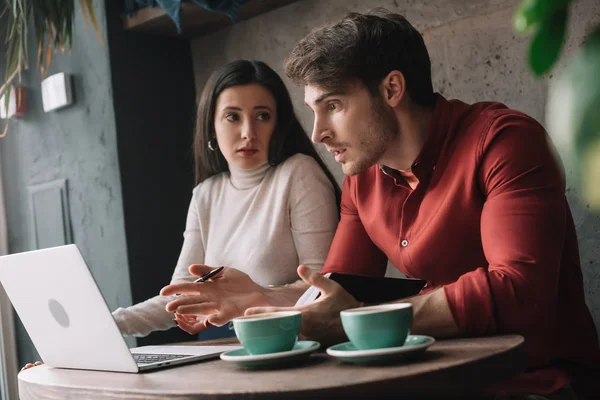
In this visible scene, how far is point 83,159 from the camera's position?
9.56 feet

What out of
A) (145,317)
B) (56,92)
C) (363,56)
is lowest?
(145,317)

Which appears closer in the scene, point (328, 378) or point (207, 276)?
point (328, 378)

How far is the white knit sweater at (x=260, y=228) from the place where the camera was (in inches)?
79.4

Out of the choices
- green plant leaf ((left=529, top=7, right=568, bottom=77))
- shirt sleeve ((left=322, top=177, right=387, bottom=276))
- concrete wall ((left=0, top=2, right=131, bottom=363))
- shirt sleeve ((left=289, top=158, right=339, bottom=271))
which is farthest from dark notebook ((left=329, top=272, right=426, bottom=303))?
concrete wall ((left=0, top=2, right=131, bottom=363))

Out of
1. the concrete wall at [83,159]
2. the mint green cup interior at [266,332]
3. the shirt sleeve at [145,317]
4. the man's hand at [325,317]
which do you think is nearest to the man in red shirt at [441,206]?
the man's hand at [325,317]

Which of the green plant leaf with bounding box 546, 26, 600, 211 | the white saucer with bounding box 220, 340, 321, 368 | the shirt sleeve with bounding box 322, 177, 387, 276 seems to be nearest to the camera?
the green plant leaf with bounding box 546, 26, 600, 211

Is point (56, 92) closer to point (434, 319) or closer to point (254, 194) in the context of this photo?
point (254, 194)

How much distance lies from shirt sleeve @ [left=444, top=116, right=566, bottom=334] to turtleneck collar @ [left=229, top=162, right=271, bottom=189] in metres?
0.92

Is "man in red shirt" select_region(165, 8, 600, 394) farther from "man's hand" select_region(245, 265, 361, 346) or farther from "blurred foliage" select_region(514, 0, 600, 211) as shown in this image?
"blurred foliage" select_region(514, 0, 600, 211)

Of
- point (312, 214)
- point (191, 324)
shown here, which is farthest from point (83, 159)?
point (191, 324)

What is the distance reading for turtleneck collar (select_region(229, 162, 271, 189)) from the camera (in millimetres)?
2189

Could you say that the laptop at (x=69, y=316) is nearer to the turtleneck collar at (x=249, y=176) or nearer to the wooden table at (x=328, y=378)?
the wooden table at (x=328, y=378)

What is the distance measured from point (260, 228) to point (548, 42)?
1838 mm

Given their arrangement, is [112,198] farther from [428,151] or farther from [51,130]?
[428,151]
